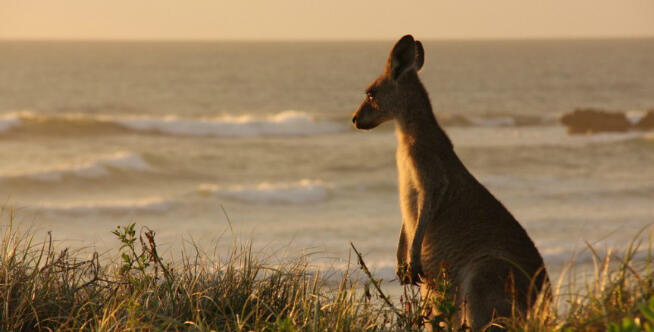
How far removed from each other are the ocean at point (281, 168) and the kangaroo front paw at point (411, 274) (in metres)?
0.97

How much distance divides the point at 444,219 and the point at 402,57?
97 cm

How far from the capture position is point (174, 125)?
39281 mm

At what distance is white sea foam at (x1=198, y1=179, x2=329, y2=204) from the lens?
20.5 meters

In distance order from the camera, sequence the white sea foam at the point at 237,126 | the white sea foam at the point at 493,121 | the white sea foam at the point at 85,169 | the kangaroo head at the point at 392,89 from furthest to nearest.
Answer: the white sea foam at the point at 493,121
the white sea foam at the point at 237,126
the white sea foam at the point at 85,169
the kangaroo head at the point at 392,89

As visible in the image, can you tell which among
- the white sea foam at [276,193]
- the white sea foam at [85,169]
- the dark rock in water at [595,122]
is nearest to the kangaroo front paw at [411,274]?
the white sea foam at [276,193]

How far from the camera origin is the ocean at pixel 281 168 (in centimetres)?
1611

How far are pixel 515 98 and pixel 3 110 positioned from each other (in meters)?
31.0

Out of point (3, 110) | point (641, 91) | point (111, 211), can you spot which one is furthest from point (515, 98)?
point (111, 211)

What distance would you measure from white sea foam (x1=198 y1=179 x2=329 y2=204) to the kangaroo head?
48.6ft

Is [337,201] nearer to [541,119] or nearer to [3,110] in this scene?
[541,119]

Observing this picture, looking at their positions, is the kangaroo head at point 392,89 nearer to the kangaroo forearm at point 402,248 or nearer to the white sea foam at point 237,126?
the kangaroo forearm at point 402,248

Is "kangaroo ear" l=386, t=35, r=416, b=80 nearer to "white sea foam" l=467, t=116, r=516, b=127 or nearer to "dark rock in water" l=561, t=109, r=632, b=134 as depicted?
"dark rock in water" l=561, t=109, r=632, b=134

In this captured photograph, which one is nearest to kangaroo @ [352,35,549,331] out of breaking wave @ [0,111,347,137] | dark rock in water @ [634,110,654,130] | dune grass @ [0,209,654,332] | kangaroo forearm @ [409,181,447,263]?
kangaroo forearm @ [409,181,447,263]

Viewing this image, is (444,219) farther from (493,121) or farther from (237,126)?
(493,121)
